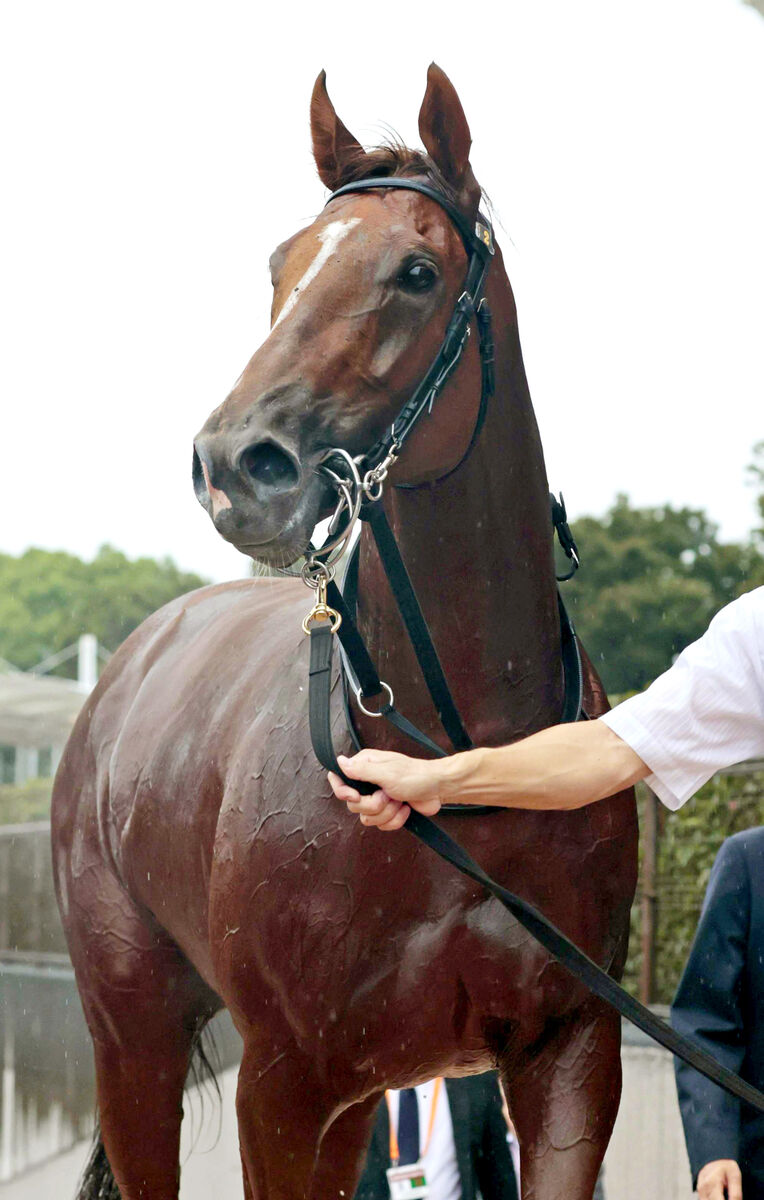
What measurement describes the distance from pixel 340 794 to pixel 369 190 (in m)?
1.02

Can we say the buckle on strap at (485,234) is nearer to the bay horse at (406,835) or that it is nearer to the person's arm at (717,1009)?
the bay horse at (406,835)

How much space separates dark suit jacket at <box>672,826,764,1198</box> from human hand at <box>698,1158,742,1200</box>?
0.06 metres

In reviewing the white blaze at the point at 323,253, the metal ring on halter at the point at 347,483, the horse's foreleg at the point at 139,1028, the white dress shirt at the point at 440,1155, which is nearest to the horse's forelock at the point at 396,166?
the white blaze at the point at 323,253

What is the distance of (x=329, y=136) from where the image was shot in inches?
100

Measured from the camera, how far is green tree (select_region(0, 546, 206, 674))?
5212cm

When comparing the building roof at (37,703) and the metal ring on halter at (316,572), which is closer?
the metal ring on halter at (316,572)

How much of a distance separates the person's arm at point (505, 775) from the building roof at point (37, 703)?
453 inches

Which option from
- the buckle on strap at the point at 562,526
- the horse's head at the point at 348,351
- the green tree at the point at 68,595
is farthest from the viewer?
the green tree at the point at 68,595

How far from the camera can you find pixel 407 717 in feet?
7.97

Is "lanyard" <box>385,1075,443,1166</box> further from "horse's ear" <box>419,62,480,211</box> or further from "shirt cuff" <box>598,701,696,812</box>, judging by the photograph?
"horse's ear" <box>419,62,480,211</box>

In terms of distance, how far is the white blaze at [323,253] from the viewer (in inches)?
86.8

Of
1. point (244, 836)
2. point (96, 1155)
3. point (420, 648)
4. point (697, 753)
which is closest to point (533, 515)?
point (420, 648)

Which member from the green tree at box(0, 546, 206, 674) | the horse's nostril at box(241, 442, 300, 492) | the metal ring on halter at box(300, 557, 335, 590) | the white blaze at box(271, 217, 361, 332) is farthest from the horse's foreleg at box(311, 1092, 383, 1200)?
the green tree at box(0, 546, 206, 674)

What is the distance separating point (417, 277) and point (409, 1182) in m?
3.02
